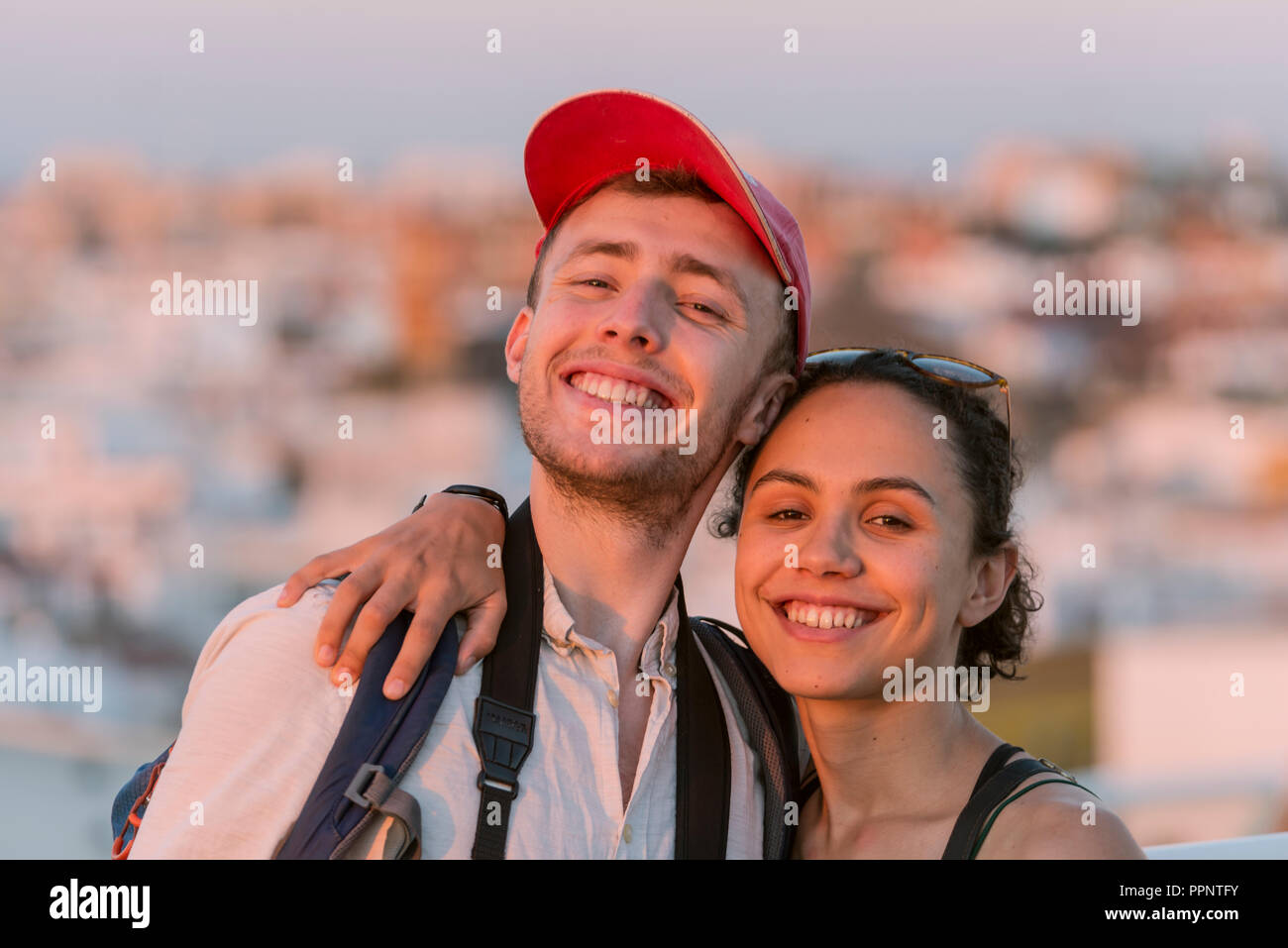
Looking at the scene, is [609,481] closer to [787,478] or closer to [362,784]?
[787,478]

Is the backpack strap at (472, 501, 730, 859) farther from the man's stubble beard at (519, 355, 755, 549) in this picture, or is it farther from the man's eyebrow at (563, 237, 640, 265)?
the man's eyebrow at (563, 237, 640, 265)

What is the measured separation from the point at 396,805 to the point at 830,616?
2.72 ft

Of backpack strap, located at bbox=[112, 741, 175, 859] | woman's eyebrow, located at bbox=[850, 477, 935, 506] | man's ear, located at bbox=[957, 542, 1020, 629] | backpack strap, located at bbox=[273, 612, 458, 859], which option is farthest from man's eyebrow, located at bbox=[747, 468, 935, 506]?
backpack strap, located at bbox=[112, 741, 175, 859]

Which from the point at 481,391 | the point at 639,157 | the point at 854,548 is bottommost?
the point at 854,548

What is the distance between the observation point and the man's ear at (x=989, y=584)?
2.53 metres

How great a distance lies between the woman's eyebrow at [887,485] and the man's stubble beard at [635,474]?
265mm

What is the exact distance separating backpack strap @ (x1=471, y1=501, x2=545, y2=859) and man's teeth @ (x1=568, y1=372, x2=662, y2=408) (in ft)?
0.96

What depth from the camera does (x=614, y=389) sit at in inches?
91.0

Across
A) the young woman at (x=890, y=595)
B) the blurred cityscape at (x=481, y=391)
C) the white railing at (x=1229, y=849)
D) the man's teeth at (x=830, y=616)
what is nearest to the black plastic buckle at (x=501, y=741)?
the young woman at (x=890, y=595)

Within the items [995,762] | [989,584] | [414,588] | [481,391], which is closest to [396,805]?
[414,588]

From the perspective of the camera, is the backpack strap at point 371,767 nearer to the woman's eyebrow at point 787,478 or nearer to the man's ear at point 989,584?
the woman's eyebrow at point 787,478

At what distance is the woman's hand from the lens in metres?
2.03
